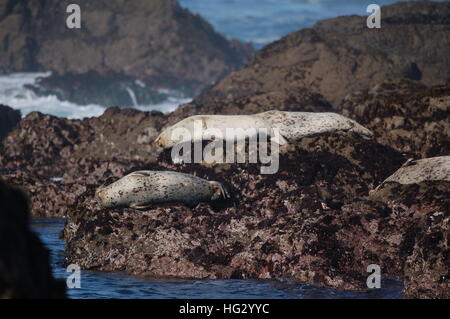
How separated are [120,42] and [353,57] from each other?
1970 inches

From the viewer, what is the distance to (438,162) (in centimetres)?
1600

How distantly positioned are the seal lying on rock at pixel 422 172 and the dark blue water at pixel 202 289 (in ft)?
10.3

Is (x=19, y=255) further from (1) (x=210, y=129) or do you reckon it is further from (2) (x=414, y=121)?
(2) (x=414, y=121)

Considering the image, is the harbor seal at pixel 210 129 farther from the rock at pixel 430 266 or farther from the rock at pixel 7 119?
the rock at pixel 7 119

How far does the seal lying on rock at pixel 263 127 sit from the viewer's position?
18594 mm

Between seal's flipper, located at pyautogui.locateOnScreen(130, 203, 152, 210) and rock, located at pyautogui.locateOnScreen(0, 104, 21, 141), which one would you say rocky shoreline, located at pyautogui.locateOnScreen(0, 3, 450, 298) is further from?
rock, located at pyautogui.locateOnScreen(0, 104, 21, 141)

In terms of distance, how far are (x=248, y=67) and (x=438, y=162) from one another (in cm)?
2108

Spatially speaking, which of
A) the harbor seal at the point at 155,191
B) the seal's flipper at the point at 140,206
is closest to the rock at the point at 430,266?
the harbor seal at the point at 155,191

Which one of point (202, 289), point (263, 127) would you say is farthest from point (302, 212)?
point (263, 127)
